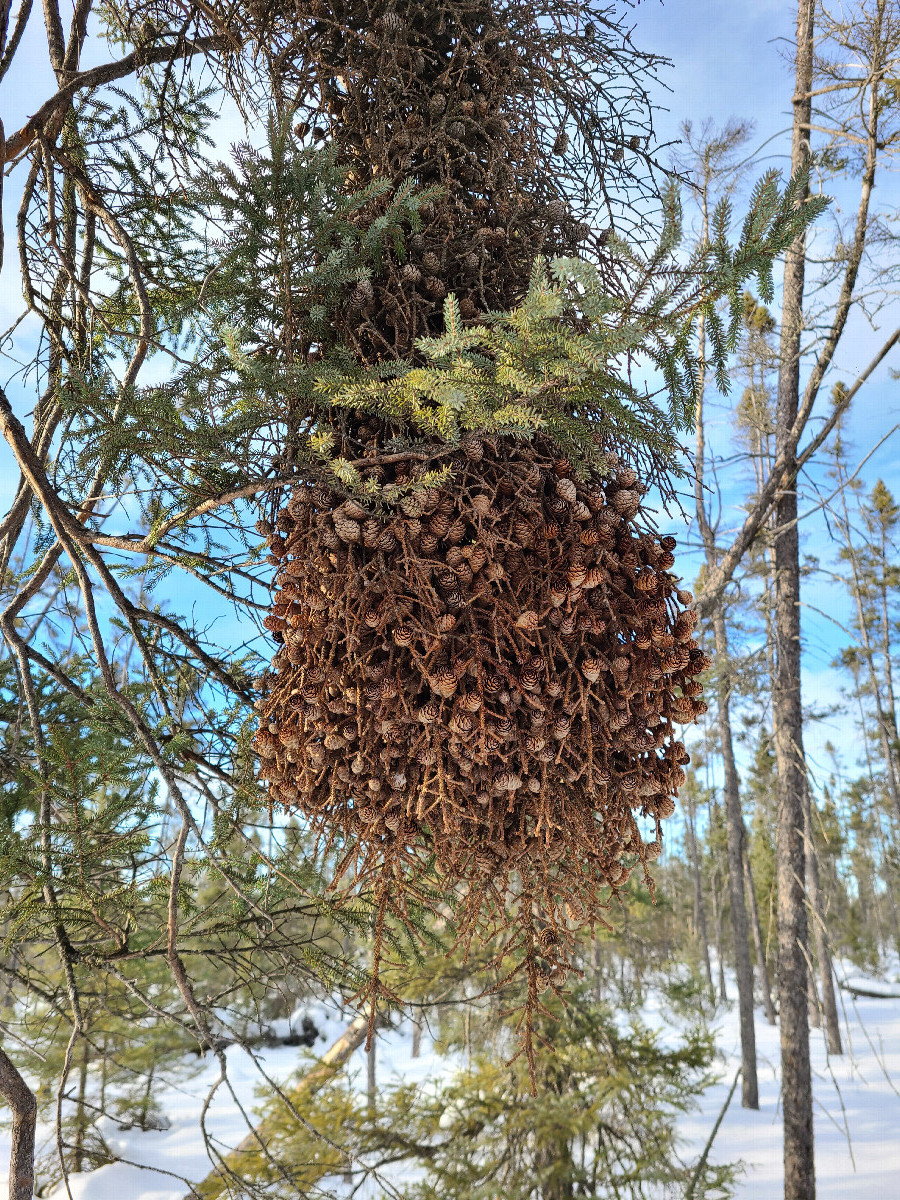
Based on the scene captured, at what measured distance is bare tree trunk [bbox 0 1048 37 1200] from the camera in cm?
138

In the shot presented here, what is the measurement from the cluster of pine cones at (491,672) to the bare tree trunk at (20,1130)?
0.78 metres

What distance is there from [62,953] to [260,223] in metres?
1.37

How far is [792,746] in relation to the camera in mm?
3857

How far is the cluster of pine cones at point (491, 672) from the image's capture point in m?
1.05

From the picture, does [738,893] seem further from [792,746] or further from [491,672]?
[491,672]

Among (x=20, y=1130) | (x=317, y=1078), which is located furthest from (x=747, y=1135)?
(x=20, y=1130)

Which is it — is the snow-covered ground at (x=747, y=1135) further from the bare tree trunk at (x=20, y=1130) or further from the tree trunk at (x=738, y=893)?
the bare tree trunk at (x=20, y=1130)

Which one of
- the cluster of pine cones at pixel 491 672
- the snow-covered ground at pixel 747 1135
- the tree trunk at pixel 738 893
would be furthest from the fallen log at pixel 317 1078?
the tree trunk at pixel 738 893

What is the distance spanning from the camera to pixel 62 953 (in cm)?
157

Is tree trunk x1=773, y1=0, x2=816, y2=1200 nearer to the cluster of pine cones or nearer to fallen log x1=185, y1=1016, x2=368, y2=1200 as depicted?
fallen log x1=185, y1=1016, x2=368, y2=1200

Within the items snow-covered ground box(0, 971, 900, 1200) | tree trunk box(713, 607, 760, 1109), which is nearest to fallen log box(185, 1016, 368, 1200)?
snow-covered ground box(0, 971, 900, 1200)

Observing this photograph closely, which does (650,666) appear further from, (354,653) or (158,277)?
(158,277)

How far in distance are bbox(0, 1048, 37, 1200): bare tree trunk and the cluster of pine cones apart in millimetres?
776

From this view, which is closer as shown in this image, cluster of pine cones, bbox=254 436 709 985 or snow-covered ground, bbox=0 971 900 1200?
cluster of pine cones, bbox=254 436 709 985
